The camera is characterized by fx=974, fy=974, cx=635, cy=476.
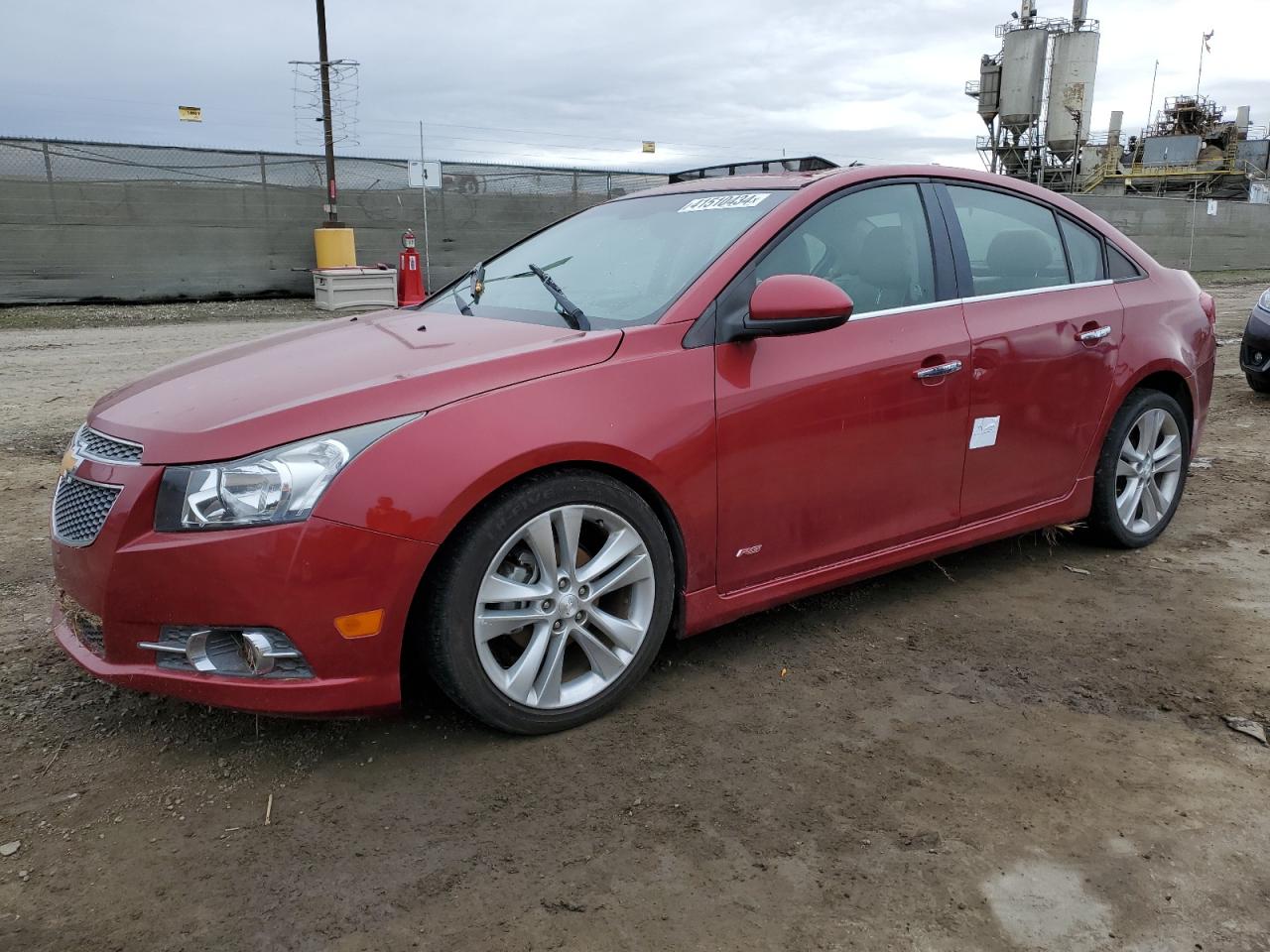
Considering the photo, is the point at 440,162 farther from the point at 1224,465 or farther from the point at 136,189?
the point at 1224,465

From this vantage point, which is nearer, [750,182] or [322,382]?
[322,382]

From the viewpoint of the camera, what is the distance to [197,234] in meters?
16.5

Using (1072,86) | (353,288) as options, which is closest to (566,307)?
(353,288)

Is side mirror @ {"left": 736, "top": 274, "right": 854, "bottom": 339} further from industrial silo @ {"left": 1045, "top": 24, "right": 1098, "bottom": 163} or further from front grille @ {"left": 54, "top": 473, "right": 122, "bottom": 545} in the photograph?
industrial silo @ {"left": 1045, "top": 24, "right": 1098, "bottom": 163}

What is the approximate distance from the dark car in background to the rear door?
15.5 ft

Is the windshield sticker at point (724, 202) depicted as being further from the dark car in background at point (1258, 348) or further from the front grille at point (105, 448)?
the dark car in background at point (1258, 348)

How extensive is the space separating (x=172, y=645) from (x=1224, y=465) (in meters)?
6.02

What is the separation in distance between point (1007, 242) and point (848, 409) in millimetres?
1248

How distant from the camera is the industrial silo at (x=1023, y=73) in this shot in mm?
48281

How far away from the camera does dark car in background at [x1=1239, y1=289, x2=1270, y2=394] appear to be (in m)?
7.80

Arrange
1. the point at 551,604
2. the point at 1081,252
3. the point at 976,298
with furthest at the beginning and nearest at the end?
the point at 1081,252
the point at 976,298
the point at 551,604

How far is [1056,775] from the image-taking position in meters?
2.60

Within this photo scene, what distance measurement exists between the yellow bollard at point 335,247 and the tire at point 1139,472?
1442 centimetres

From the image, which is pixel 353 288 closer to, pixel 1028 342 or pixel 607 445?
pixel 1028 342
